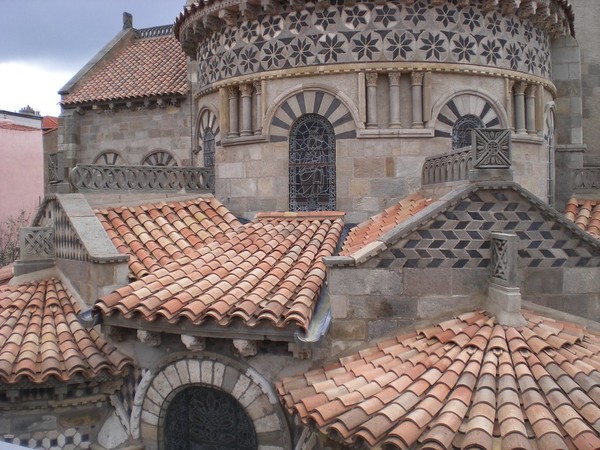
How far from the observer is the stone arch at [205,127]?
537 inches

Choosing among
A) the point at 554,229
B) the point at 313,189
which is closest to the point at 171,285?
the point at 313,189

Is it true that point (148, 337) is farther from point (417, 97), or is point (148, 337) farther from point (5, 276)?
point (417, 97)

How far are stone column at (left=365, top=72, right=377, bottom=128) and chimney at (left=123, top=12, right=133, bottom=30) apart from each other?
13992 mm

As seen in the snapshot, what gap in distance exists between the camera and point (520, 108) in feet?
41.2

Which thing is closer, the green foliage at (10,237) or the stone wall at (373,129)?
the stone wall at (373,129)

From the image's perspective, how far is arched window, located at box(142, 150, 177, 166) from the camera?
18234mm

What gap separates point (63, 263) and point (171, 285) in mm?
3192

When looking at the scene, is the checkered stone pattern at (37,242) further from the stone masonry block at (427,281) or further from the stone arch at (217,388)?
the stone masonry block at (427,281)

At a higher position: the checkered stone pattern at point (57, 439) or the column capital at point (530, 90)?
the column capital at point (530, 90)

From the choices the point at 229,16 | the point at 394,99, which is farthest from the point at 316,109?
the point at 229,16

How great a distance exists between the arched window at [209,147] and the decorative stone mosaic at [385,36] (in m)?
2.02

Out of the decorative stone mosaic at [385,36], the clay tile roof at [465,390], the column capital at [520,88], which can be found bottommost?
the clay tile roof at [465,390]

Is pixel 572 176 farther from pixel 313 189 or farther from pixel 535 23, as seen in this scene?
pixel 313 189

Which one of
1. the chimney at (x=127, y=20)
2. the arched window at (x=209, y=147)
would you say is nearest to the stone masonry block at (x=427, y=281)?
the arched window at (x=209, y=147)
